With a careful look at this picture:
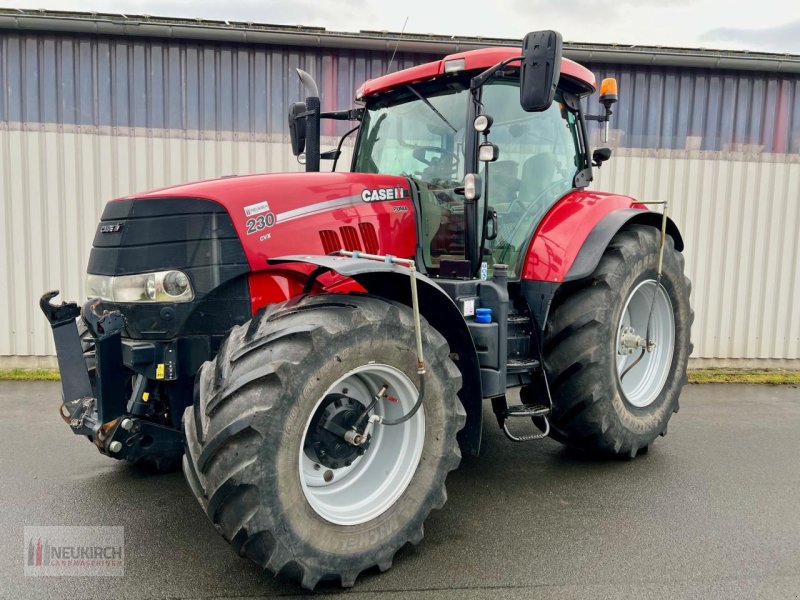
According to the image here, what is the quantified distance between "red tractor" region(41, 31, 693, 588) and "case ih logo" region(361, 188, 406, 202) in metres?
0.01

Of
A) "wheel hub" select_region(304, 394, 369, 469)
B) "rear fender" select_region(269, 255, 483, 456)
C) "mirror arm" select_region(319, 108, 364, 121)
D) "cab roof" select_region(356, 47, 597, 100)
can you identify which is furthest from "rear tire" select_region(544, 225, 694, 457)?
"mirror arm" select_region(319, 108, 364, 121)

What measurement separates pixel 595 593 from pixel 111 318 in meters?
2.28

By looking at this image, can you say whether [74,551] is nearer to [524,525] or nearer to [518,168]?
[524,525]

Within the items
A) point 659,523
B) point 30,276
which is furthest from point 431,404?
point 30,276

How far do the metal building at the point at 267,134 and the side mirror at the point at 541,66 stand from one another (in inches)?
146

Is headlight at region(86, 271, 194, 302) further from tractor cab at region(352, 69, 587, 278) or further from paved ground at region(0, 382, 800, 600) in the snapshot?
tractor cab at region(352, 69, 587, 278)

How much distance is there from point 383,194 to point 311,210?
483 millimetres

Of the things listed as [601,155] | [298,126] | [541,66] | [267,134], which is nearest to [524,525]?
[541,66]

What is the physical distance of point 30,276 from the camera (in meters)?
6.13

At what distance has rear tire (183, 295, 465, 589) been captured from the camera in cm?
210

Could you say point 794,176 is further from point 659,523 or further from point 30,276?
point 30,276

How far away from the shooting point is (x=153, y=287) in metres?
2.62

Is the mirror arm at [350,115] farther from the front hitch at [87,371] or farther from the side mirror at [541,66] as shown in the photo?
the front hitch at [87,371]

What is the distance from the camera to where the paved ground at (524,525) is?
242cm
